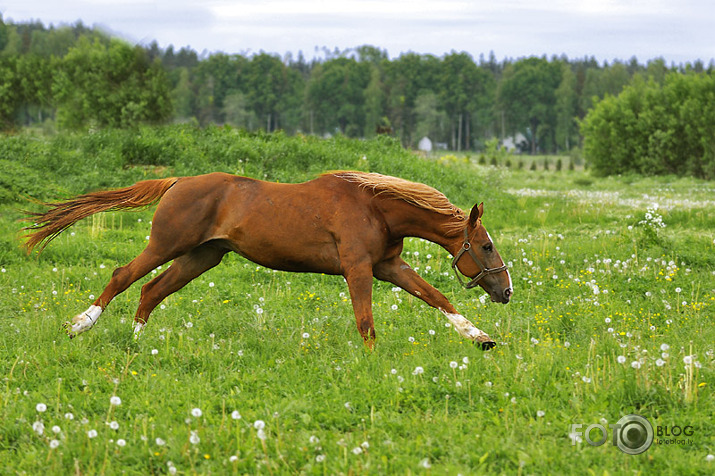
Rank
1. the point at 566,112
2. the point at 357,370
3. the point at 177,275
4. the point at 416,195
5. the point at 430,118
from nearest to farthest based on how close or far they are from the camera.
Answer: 1. the point at 357,370
2. the point at 416,195
3. the point at 177,275
4. the point at 430,118
5. the point at 566,112

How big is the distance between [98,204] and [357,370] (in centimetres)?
355

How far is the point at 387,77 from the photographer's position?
363 ft

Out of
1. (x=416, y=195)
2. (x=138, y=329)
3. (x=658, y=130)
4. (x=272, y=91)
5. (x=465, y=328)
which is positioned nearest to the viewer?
(x=465, y=328)

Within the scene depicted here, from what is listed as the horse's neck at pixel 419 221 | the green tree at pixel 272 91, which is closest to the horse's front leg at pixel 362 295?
the horse's neck at pixel 419 221

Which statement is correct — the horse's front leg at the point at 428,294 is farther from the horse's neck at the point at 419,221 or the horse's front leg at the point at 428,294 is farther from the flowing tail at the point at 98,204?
the flowing tail at the point at 98,204

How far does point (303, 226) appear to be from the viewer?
6457mm

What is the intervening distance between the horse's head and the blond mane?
135mm

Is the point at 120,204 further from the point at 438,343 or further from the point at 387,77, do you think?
the point at 387,77

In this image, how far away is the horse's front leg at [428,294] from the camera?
611cm

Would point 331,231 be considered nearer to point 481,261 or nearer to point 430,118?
point 481,261

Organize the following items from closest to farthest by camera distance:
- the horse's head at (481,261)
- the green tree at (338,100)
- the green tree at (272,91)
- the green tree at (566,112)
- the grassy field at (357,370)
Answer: the grassy field at (357,370) → the horse's head at (481,261) → the green tree at (272,91) → the green tree at (338,100) → the green tree at (566,112)

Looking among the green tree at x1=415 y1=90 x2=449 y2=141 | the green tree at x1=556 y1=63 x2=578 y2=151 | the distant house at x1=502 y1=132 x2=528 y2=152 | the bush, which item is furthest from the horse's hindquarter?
the distant house at x1=502 y1=132 x2=528 y2=152

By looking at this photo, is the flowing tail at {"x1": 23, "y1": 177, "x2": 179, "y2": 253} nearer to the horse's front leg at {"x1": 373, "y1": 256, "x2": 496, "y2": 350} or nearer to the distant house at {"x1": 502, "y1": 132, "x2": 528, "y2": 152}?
the horse's front leg at {"x1": 373, "y1": 256, "x2": 496, "y2": 350}

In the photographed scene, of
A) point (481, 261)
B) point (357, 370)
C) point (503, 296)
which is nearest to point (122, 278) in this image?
point (357, 370)
